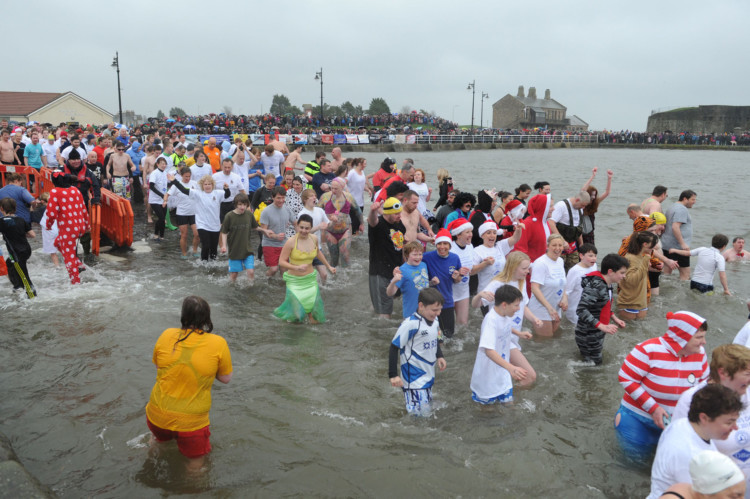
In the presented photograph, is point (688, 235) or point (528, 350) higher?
point (688, 235)

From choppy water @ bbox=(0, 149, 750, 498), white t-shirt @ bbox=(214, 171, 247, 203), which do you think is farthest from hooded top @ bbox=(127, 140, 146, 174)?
choppy water @ bbox=(0, 149, 750, 498)

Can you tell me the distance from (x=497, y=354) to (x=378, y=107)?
113 metres

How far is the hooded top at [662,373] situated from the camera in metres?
4.07

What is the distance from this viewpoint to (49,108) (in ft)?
193

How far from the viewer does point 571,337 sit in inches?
289

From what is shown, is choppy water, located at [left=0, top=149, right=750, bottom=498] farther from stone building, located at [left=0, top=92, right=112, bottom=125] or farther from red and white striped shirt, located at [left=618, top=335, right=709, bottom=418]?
stone building, located at [left=0, top=92, right=112, bottom=125]

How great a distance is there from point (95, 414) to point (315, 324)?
3074mm

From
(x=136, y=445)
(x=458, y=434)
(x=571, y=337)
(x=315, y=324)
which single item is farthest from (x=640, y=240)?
(x=136, y=445)

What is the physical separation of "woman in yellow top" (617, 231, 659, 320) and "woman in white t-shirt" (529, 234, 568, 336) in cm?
116

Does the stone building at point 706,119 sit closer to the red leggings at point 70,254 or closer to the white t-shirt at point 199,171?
the white t-shirt at point 199,171

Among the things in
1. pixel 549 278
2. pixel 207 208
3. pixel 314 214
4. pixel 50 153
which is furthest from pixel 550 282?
pixel 50 153

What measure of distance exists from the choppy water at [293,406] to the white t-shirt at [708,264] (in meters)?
0.42

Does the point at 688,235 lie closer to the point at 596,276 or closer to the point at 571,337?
the point at 571,337

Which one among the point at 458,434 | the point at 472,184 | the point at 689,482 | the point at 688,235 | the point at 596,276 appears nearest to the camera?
the point at 689,482
